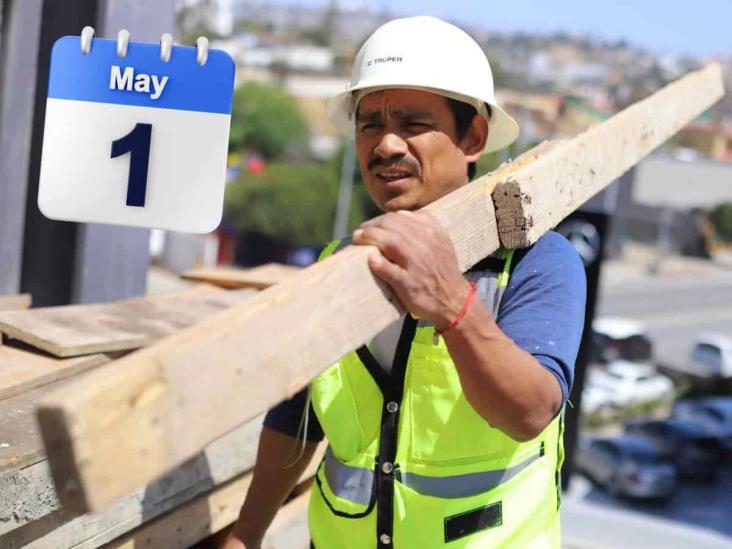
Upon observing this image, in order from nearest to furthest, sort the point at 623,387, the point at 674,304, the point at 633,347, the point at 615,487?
1. the point at 615,487
2. the point at 623,387
3. the point at 633,347
4. the point at 674,304

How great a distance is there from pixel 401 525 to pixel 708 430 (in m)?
22.8

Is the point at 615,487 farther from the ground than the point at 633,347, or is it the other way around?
the point at 633,347

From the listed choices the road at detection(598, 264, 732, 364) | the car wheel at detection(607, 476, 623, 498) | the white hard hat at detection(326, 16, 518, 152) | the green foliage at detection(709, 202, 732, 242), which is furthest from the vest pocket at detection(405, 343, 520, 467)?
the green foliage at detection(709, 202, 732, 242)

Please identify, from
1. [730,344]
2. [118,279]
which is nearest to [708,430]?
[730,344]

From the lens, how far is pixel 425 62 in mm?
2268

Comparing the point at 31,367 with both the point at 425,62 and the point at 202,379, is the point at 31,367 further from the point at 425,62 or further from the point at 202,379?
the point at 202,379

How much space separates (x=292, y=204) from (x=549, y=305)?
4488 centimetres

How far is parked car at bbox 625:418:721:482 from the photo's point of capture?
2234 centimetres

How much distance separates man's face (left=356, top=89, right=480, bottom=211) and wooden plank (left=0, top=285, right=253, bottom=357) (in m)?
0.89

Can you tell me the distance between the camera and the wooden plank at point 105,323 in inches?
105

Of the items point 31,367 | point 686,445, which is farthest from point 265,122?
point 31,367

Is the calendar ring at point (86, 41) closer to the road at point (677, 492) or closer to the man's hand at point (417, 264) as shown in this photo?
the man's hand at point (417, 264)

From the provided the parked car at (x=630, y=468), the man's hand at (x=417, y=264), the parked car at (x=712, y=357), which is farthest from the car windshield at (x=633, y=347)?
the man's hand at (x=417, y=264)

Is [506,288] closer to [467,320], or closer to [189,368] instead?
[467,320]
